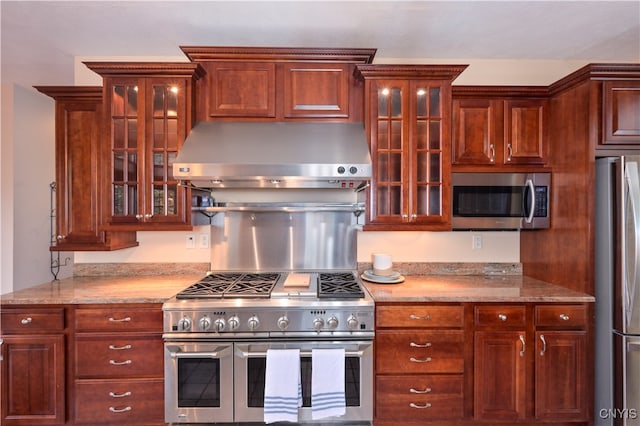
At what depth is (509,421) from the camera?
1.96 m

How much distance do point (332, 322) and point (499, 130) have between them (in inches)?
74.3

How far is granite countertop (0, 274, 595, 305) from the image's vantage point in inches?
76.7

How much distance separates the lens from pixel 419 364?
1.95 meters

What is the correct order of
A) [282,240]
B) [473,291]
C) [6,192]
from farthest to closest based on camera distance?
1. [6,192]
2. [282,240]
3. [473,291]

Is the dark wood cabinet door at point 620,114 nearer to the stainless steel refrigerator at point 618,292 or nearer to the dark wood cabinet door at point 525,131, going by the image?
the stainless steel refrigerator at point 618,292

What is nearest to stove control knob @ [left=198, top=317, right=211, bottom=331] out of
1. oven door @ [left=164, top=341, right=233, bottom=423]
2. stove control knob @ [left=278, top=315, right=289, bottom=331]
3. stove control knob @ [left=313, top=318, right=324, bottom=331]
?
oven door @ [left=164, top=341, right=233, bottom=423]

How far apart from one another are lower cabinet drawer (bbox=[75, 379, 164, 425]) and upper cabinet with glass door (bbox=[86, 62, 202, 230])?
1015mm

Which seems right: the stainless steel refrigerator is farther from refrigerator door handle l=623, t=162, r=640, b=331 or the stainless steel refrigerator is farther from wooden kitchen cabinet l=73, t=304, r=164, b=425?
wooden kitchen cabinet l=73, t=304, r=164, b=425

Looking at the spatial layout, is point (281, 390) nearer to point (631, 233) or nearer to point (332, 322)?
point (332, 322)

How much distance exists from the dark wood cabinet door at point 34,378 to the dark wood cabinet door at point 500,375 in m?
2.62

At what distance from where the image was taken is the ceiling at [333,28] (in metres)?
1.95

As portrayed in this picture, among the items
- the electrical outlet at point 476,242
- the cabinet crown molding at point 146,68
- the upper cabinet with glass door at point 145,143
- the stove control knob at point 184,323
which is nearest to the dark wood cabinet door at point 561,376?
the electrical outlet at point 476,242

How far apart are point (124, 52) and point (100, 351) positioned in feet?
7.51

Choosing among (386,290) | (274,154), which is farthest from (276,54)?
(386,290)
